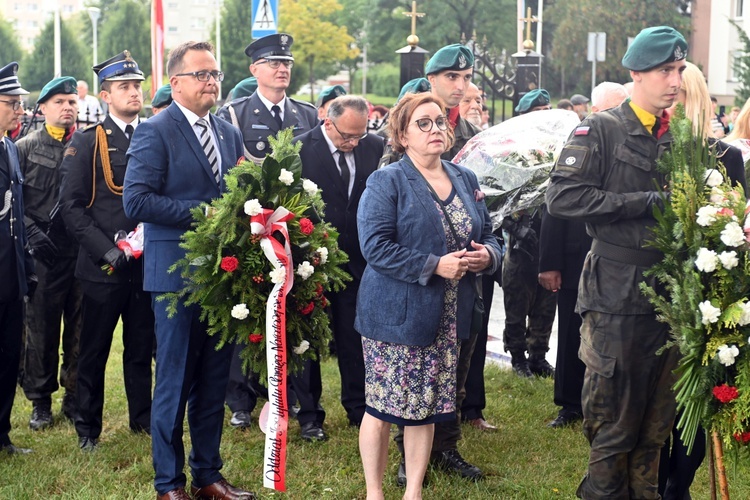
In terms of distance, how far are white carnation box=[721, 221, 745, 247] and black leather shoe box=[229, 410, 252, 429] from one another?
152 inches

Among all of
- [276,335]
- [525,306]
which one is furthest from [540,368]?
[276,335]

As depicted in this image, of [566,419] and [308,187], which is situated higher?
[308,187]

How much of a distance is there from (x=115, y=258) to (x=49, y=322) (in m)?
1.42

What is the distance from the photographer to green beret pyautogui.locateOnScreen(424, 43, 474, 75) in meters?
6.42

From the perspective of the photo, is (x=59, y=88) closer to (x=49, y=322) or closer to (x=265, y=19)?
→ (x=49, y=322)

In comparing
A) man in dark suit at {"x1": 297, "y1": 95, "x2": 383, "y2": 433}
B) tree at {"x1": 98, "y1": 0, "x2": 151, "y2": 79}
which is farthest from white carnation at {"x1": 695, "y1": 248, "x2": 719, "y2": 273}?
tree at {"x1": 98, "y1": 0, "x2": 151, "y2": 79}

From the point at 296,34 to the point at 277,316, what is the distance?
5265cm

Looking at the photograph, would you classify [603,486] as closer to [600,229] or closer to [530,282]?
[600,229]

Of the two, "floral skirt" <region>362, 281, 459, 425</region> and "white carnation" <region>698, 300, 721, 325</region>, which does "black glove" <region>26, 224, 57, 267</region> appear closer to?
"floral skirt" <region>362, 281, 459, 425</region>

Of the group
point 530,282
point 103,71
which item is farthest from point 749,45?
point 103,71

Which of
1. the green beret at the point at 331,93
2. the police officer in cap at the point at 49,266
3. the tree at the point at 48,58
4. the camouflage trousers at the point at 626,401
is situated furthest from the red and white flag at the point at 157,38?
the tree at the point at 48,58

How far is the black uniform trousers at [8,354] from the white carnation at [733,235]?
13.5ft

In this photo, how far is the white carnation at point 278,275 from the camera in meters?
4.91

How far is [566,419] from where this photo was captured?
695 cm
